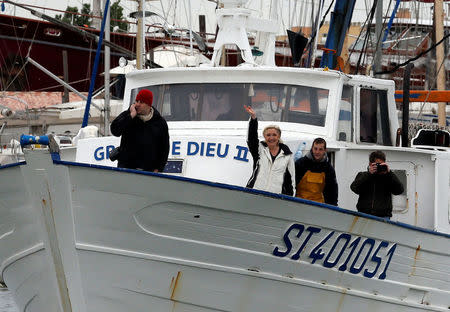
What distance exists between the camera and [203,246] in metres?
9.48

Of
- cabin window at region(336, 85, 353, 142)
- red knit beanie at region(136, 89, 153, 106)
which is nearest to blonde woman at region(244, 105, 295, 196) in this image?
red knit beanie at region(136, 89, 153, 106)

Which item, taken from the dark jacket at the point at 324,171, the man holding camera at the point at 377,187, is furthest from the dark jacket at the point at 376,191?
the dark jacket at the point at 324,171

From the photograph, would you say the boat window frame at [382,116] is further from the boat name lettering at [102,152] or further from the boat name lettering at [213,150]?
the boat name lettering at [102,152]

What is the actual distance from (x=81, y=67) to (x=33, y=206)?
30857mm

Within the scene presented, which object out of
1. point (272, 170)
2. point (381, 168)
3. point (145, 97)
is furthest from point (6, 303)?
point (381, 168)

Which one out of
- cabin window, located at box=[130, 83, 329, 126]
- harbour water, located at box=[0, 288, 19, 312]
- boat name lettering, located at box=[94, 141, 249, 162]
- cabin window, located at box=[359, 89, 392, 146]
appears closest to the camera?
boat name lettering, located at box=[94, 141, 249, 162]

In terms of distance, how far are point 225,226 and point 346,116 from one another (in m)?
3.47

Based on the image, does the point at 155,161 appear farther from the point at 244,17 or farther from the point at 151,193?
the point at 244,17

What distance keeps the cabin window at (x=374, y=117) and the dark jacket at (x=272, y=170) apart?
8.77ft

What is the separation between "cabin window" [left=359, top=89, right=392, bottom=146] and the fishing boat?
0.41 metres

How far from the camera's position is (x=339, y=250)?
33.1ft

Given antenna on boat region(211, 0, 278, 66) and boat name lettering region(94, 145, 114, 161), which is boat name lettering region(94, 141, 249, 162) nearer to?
boat name lettering region(94, 145, 114, 161)

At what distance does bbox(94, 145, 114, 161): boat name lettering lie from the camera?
36.7ft

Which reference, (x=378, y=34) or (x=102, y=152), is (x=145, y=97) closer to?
(x=102, y=152)
